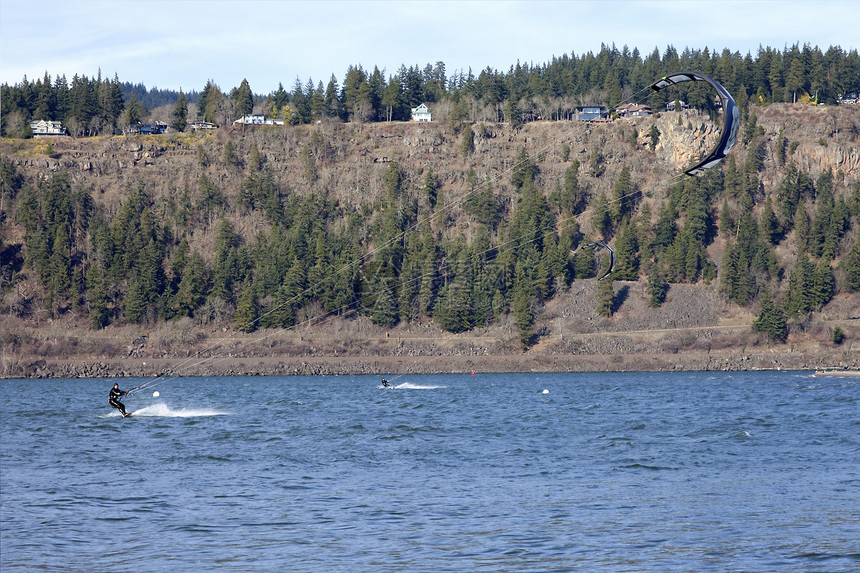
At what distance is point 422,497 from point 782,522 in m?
8.25

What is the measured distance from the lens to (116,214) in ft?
344

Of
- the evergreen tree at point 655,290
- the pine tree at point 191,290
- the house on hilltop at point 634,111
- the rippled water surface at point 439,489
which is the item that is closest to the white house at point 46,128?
the pine tree at point 191,290

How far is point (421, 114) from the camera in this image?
5049 inches

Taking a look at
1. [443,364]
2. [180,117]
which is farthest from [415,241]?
[180,117]

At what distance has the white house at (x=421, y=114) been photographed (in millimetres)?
127812

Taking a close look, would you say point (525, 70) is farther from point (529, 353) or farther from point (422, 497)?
point (422, 497)

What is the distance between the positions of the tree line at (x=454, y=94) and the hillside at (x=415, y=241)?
252 inches

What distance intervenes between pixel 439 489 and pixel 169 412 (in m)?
27.5

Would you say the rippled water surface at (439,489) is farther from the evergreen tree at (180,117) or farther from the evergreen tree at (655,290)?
the evergreen tree at (180,117)

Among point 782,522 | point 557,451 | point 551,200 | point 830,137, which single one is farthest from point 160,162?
point 782,522

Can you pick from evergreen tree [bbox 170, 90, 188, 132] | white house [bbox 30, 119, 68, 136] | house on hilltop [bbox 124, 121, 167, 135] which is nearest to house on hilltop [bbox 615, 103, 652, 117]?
evergreen tree [bbox 170, 90, 188, 132]

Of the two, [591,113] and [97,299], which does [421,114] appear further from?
[97,299]

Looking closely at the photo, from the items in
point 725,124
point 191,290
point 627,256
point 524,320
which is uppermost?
point 725,124

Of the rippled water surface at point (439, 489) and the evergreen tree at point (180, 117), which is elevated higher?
the evergreen tree at point (180, 117)
